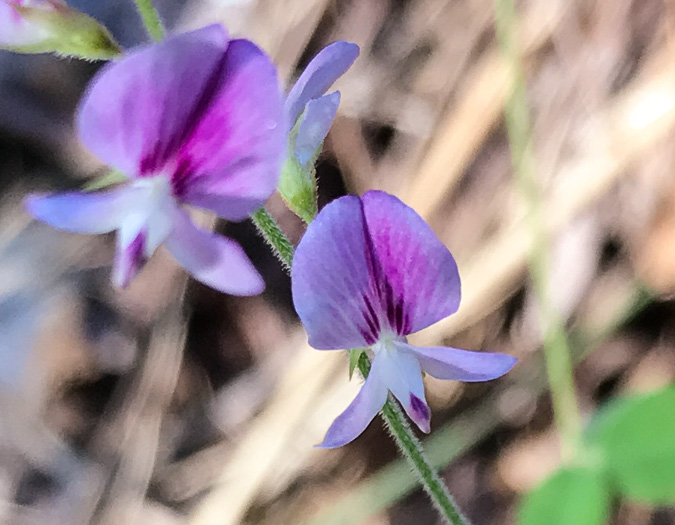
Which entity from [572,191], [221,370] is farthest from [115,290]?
[572,191]

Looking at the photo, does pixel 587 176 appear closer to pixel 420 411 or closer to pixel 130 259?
pixel 420 411

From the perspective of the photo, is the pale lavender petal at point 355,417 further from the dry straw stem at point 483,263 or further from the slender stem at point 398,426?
the dry straw stem at point 483,263

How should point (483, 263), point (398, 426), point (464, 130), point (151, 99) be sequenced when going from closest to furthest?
point (151, 99), point (398, 426), point (483, 263), point (464, 130)

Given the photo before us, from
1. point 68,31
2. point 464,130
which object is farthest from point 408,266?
point 464,130

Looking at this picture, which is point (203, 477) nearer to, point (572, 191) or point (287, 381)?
point (287, 381)

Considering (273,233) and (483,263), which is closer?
(273,233)

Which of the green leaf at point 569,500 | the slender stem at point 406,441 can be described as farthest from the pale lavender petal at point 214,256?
the green leaf at point 569,500

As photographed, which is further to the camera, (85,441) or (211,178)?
(85,441)
